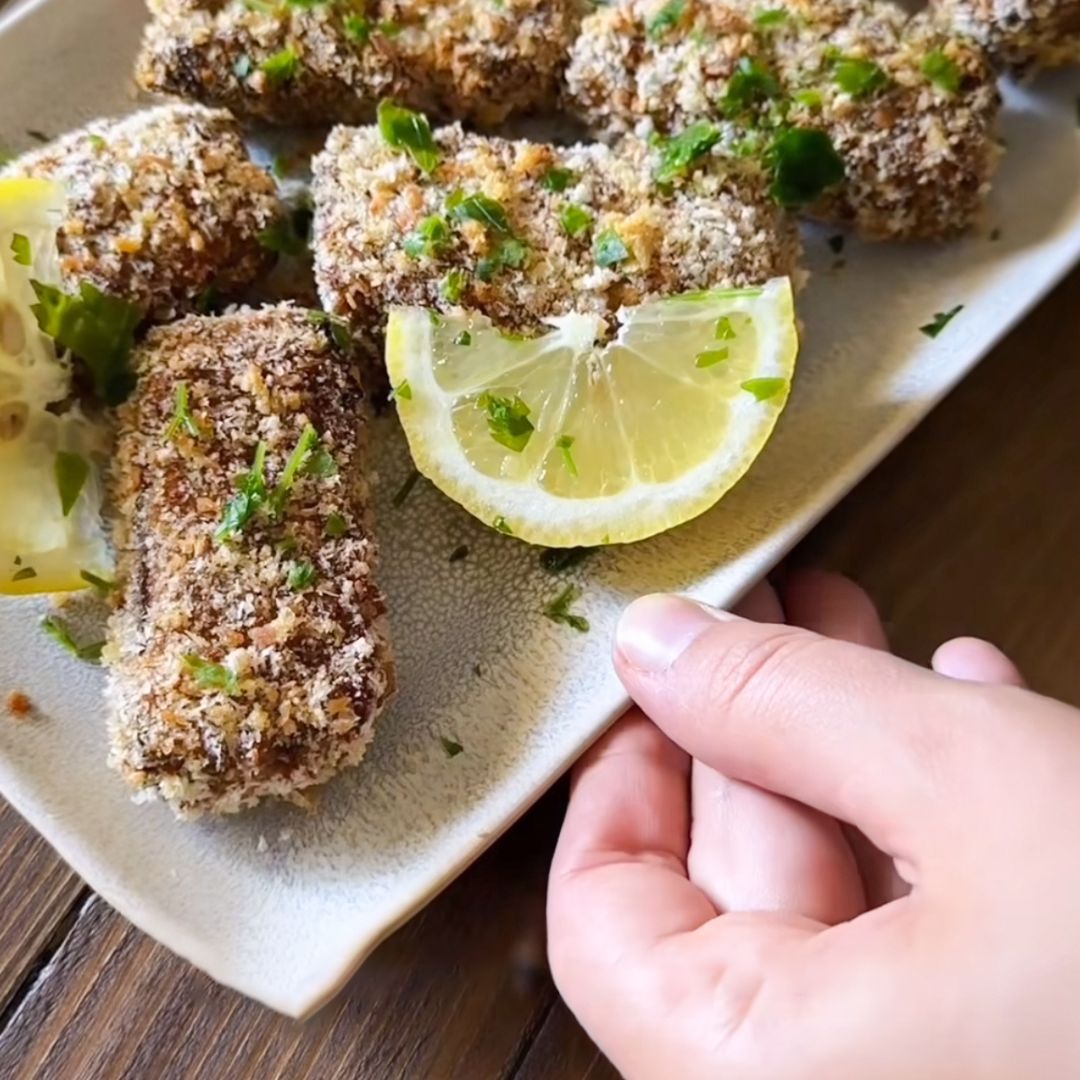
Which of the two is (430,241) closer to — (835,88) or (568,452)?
(568,452)

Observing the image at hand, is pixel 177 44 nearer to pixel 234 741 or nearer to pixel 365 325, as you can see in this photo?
pixel 365 325

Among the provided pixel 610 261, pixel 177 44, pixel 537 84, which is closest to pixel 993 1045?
pixel 610 261

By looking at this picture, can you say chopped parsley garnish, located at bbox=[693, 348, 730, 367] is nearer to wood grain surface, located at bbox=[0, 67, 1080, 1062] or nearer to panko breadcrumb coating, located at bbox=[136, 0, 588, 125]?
wood grain surface, located at bbox=[0, 67, 1080, 1062]

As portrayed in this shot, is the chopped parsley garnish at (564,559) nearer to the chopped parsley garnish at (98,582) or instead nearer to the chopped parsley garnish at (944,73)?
the chopped parsley garnish at (98,582)

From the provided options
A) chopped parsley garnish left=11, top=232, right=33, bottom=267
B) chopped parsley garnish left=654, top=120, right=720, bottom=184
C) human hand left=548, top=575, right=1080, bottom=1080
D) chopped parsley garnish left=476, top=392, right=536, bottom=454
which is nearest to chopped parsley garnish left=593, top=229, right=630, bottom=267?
chopped parsley garnish left=654, top=120, right=720, bottom=184

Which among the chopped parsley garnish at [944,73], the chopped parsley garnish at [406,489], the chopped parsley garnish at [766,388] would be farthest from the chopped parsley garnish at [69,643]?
the chopped parsley garnish at [944,73]
